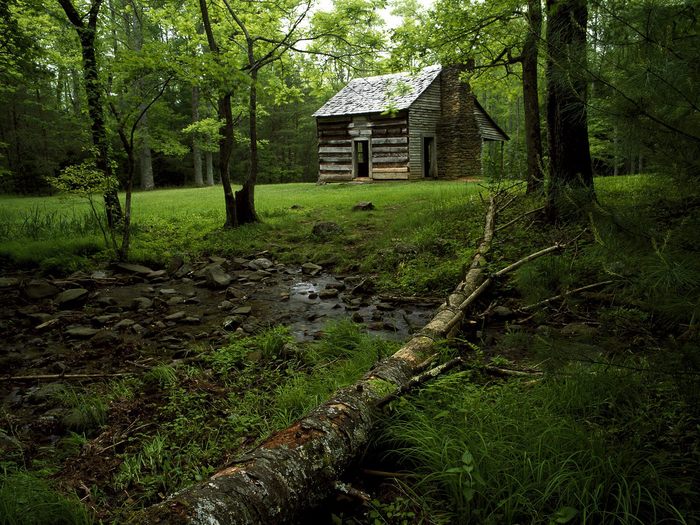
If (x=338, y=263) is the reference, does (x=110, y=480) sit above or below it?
below

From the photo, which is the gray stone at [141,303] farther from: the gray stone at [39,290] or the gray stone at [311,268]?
the gray stone at [311,268]

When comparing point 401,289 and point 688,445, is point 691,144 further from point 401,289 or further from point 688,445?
point 401,289

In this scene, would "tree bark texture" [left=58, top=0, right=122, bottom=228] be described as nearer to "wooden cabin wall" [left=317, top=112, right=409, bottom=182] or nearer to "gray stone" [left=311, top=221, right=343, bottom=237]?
"gray stone" [left=311, top=221, right=343, bottom=237]

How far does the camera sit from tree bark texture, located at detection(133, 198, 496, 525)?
69.7 inches

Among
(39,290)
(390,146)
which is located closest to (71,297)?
(39,290)

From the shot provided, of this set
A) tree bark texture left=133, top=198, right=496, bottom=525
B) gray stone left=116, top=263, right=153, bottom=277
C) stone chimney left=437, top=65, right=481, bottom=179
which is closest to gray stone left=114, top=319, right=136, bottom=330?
gray stone left=116, top=263, right=153, bottom=277

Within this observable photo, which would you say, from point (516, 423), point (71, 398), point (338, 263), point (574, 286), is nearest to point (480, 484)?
point (516, 423)

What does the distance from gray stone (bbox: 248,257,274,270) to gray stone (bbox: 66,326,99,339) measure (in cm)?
331

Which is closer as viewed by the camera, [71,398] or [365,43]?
[71,398]

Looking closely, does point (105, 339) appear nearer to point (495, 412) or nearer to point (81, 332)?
point (81, 332)

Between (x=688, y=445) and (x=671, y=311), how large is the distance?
96cm

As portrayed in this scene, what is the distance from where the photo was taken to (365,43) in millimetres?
12039

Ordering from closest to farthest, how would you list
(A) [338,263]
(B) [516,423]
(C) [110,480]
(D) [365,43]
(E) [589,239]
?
(B) [516,423]
(C) [110,480]
(E) [589,239]
(A) [338,263]
(D) [365,43]

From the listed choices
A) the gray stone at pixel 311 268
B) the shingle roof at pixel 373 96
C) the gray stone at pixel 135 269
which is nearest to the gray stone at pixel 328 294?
the gray stone at pixel 311 268
